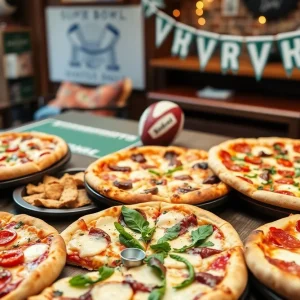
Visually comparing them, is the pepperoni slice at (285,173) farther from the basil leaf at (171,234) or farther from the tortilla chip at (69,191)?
the tortilla chip at (69,191)

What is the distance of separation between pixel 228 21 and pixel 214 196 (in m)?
4.02

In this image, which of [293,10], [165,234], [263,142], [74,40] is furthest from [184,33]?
[74,40]

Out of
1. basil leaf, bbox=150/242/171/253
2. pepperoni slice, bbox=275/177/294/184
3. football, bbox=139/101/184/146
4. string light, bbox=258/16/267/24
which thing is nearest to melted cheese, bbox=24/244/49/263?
basil leaf, bbox=150/242/171/253

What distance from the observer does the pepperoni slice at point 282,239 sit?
1584 millimetres

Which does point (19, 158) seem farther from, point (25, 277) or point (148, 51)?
point (148, 51)

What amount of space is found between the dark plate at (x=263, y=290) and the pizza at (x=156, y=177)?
57 cm

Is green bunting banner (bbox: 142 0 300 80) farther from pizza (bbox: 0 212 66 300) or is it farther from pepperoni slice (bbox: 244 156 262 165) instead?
pizza (bbox: 0 212 66 300)

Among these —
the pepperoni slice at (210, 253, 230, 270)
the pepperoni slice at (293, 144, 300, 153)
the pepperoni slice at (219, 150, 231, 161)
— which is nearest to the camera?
the pepperoni slice at (210, 253, 230, 270)

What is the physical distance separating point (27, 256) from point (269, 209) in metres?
0.97

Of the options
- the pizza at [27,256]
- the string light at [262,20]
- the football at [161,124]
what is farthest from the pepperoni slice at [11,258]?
the string light at [262,20]

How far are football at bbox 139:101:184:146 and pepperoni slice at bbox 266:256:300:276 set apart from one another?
1388mm

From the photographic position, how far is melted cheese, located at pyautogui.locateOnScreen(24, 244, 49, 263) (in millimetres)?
1519

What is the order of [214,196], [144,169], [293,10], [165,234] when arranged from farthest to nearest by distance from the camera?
A: [293,10] < [144,169] < [214,196] < [165,234]

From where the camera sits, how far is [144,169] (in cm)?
237
